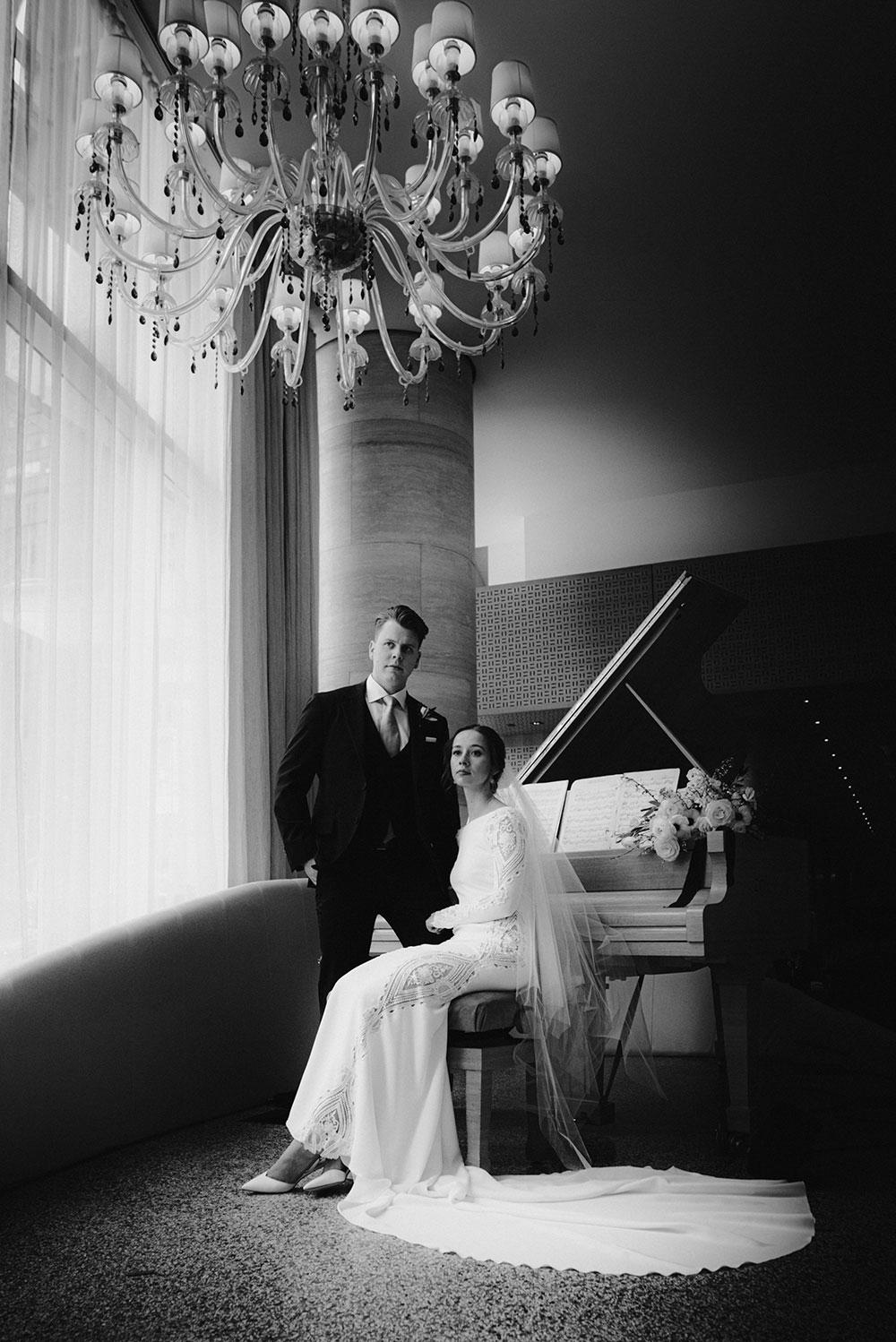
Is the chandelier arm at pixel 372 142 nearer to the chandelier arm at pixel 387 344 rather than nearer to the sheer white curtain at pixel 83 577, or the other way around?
the chandelier arm at pixel 387 344

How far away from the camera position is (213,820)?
167 inches

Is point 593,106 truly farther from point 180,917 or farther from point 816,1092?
point 816,1092

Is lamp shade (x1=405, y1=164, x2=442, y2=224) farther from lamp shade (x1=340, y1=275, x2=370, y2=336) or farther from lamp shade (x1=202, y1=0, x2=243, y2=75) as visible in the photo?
lamp shade (x1=202, y1=0, x2=243, y2=75)

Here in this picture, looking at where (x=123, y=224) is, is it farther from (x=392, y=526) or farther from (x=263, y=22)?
(x=392, y=526)

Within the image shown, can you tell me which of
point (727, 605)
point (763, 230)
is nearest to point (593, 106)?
point (763, 230)

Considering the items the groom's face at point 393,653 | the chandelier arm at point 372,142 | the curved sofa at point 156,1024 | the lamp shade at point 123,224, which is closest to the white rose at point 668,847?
the groom's face at point 393,653

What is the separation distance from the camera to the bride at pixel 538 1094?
2080mm

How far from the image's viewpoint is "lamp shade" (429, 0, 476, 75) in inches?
101

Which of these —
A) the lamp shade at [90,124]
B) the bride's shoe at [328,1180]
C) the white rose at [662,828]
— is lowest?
the bride's shoe at [328,1180]

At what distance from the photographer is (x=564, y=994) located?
A: 2.61m

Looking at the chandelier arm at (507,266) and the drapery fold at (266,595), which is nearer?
the chandelier arm at (507,266)

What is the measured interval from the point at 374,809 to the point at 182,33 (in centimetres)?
206

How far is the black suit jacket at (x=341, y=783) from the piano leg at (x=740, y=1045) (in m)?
0.87

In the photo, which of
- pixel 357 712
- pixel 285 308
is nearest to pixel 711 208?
pixel 285 308
